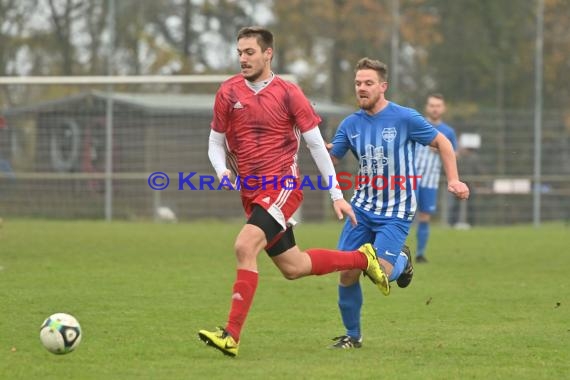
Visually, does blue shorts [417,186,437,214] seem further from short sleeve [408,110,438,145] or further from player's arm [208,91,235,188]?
player's arm [208,91,235,188]

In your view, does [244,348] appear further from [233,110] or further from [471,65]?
[471,65]

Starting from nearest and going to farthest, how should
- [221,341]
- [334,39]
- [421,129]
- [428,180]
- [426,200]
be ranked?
[221,341] → [421,129] → [426,200] → [428,180] → [334,39]

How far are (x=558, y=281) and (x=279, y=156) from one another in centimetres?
580

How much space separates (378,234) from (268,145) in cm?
111

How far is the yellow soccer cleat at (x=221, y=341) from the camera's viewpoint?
6.98 m

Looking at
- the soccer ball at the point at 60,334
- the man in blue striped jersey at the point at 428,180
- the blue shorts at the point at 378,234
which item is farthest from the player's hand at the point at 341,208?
the man in blue striped jersey at the point at 428,180

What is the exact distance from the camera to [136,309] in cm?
954

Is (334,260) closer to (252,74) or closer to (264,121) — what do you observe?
(264,121)

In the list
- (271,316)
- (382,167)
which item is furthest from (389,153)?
(271,316)

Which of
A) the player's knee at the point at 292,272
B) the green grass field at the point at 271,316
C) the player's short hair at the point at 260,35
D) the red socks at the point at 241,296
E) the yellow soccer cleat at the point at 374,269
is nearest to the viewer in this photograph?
the green grass field at the point at 271,316

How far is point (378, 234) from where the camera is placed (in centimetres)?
809

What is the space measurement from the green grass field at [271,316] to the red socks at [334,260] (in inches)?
20.6

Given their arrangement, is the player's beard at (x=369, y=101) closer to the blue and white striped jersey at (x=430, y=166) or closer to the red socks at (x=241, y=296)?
the red socks at (x=241, y=296)

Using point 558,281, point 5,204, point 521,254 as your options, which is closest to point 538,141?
point 521,254
